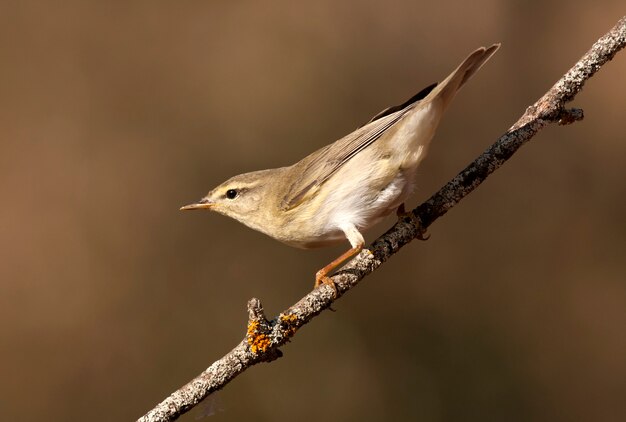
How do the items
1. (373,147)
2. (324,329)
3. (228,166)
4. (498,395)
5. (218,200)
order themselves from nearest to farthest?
1. (373,147)
2. (218,200)
3. (498,395)
4. (324,329)
5. (228,166)

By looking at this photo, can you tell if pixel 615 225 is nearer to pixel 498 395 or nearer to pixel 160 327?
pixel 498 395

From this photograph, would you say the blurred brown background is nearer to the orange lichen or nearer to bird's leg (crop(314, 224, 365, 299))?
bird's leg (crop(314, 224, 365, 299))

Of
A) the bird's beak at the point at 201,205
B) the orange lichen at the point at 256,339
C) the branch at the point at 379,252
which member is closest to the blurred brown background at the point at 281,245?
the bird's beak at the point at 201,205

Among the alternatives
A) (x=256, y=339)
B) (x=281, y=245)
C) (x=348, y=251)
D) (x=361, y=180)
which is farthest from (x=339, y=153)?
(x=281, y=245)

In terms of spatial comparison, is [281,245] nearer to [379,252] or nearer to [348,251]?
[348,251]

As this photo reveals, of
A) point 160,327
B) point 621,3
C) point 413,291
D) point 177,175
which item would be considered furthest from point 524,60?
point 160,327
